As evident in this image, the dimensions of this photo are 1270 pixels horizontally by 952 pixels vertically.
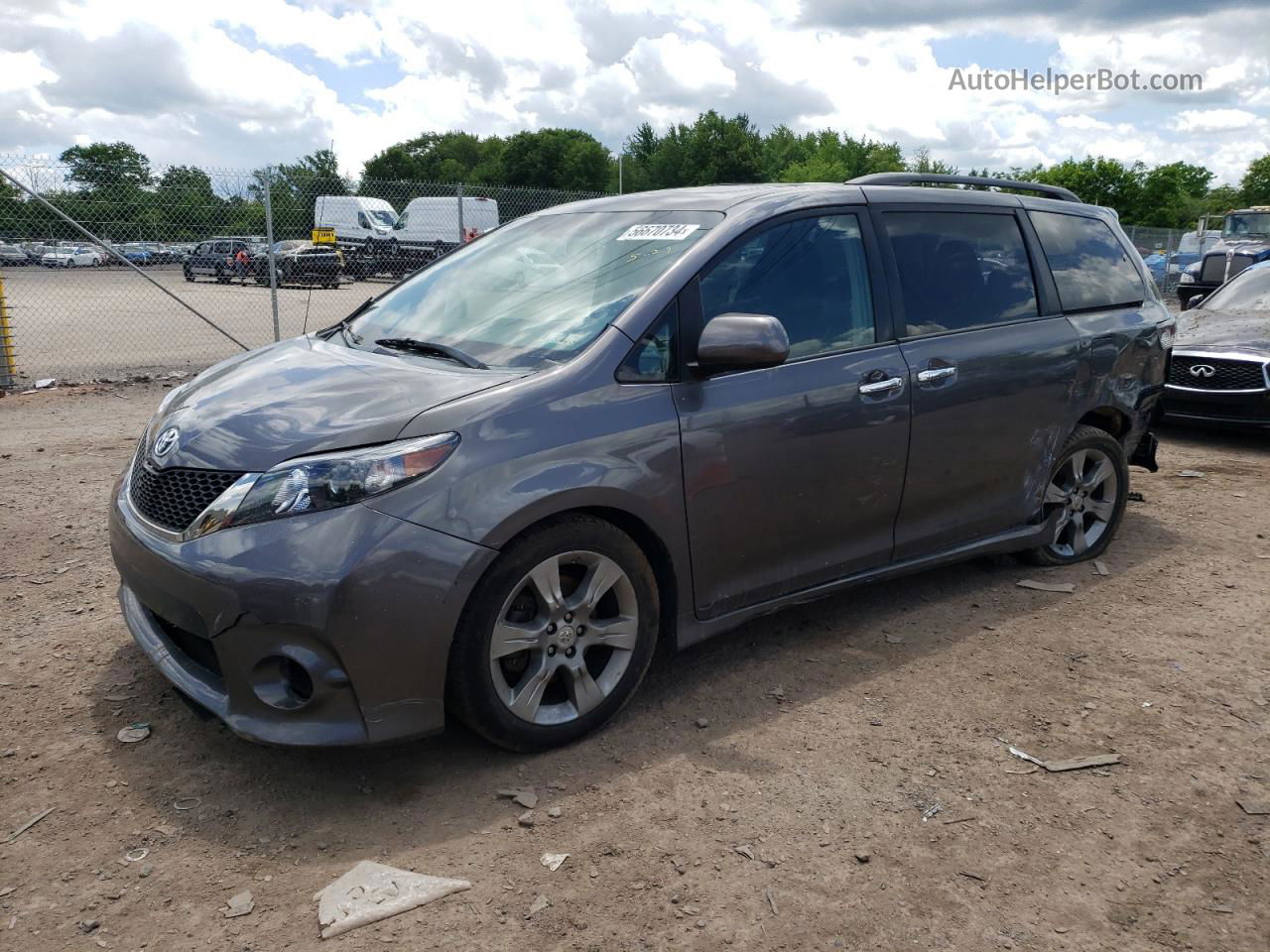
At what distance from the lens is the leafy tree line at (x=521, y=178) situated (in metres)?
10.8

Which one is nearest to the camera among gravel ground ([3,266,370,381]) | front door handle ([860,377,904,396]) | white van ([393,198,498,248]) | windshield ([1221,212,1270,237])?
front door handle ([860,377,904,396])

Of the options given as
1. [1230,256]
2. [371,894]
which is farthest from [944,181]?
[1230,256]

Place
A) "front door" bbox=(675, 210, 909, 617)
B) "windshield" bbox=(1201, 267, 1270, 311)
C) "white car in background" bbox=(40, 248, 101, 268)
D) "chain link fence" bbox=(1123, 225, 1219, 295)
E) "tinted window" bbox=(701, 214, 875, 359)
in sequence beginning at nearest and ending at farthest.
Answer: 1. "front door" bbox=(675, 210, 909, 617)
2. "tinted window" bbox=(701, 214, 875, 359)
3. "windshield" bbox=(1201, 267, 1270, 311)
4. "white car in background" bbox=(40, 248, 101, 268)
5. "chain link fence" bbox=(1123, 225, 1219, 295)

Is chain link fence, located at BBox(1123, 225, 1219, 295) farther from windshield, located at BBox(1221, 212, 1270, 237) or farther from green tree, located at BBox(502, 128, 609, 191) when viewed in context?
green tree, located at BBox(502, 128, 609, 191)

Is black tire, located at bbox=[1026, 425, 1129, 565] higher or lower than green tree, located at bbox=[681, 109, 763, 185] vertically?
lower

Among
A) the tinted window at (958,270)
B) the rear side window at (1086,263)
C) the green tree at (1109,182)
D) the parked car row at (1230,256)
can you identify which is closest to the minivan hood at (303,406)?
the tinted window at (958,270)

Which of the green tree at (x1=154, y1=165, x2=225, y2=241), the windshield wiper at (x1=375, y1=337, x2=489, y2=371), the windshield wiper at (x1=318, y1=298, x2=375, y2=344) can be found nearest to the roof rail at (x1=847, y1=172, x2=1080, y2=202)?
the windshield wiper at (x1=375, y1=337, x2=489, y2=371)

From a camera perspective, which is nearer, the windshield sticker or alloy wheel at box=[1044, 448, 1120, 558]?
the windshield sticker

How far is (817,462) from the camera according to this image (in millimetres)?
3873

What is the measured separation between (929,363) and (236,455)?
266cm

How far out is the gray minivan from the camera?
296 cm

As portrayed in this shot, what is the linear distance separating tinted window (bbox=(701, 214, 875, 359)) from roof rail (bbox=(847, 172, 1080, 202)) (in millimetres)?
408

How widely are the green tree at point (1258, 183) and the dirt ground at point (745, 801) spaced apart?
3543 inches

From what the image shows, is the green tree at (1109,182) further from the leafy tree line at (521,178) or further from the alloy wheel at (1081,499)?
the alloy wheel at (1081,499)
